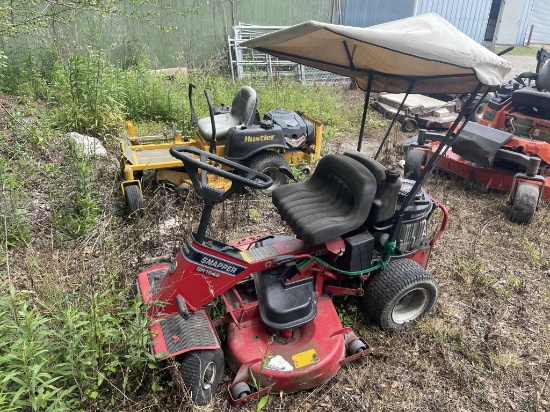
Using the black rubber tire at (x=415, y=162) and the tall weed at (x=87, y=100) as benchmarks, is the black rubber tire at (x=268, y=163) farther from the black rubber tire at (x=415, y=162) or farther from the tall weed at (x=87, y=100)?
the tall weed at (x=87, y=100)

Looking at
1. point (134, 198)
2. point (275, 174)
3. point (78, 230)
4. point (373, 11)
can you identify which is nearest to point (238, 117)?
point (275, 174)

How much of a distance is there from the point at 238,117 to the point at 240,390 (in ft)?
11.4

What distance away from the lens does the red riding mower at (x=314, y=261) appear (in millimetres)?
2500

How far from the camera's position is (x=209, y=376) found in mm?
2535

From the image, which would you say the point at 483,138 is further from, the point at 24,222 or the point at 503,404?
the point at 24,222

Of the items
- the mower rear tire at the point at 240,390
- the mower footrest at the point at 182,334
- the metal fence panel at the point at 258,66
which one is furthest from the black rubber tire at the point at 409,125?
the mower rear tire at the point at 240,390

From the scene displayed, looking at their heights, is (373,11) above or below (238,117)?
above

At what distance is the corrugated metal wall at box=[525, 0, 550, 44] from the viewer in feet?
62.0

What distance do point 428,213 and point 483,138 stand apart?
2.34 m

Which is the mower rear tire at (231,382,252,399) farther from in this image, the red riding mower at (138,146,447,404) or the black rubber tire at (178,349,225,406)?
the black rubber tire at (178,349,225,406)

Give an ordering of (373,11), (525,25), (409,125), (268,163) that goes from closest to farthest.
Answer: (268,163) < (409,125) < (373,11) < (525,25)

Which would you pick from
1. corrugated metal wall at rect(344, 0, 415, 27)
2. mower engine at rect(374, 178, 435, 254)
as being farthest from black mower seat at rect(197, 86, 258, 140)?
corrugated metal wall at rect(344, 0, 415, 27)

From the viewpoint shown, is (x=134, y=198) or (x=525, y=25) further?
(x=525, y=25)

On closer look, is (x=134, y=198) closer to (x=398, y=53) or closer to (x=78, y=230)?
(x=78, y=230)
